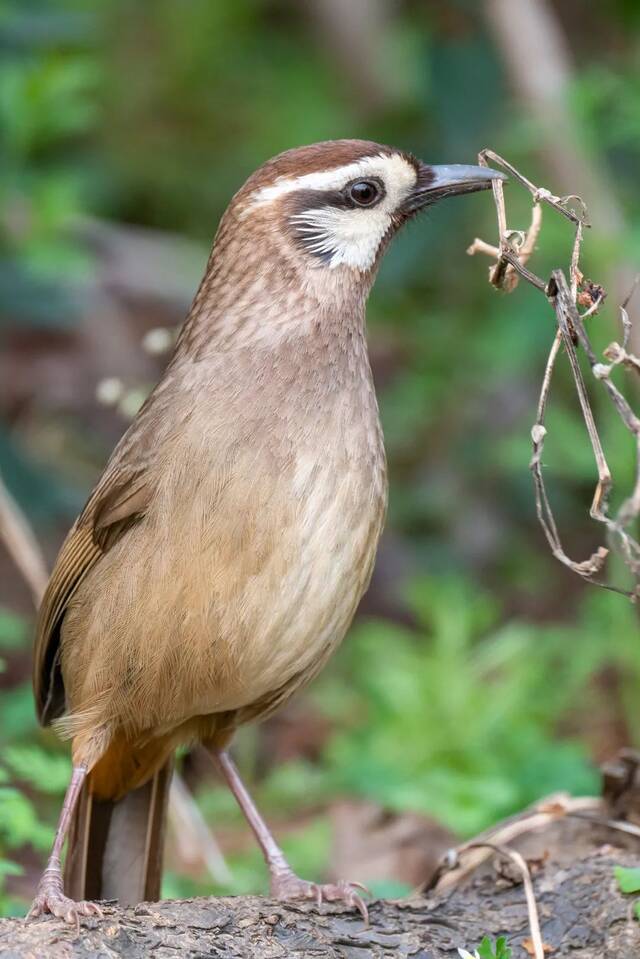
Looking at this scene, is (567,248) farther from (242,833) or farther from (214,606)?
(214,606)

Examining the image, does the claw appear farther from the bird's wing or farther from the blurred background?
the bird's wing

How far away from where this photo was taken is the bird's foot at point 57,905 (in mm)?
3391

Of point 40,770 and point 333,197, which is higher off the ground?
point 333,197

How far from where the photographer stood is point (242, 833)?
20.9 ft

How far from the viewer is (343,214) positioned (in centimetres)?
416

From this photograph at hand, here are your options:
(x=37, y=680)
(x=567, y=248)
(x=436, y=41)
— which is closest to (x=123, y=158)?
(x=436, y=41)

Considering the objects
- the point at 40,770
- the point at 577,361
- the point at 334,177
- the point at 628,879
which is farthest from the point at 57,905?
the point at 334,177

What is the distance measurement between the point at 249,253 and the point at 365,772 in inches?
92.2

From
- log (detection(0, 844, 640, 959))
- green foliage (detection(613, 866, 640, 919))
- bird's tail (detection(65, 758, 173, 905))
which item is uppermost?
bird's tail (detection(65, 758, 173, 905))

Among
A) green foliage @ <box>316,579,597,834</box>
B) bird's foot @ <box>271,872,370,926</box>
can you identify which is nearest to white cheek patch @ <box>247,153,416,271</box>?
bird's foot @ <box>271,872,370,926</box>

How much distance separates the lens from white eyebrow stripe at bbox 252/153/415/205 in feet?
13.5

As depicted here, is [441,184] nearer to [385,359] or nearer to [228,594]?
[228,594]

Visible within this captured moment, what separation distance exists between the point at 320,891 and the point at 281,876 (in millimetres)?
324

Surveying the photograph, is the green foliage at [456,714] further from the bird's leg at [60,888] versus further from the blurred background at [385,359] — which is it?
the bird's leg at [60,888]
